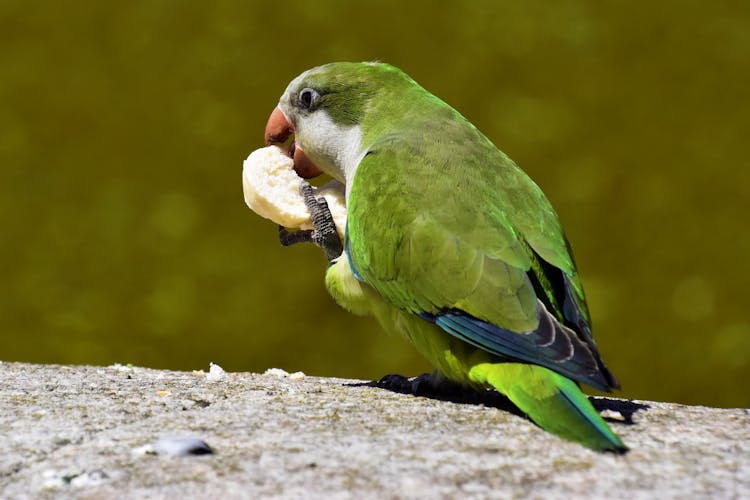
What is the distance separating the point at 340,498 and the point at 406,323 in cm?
104

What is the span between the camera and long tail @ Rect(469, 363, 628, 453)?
2.13m

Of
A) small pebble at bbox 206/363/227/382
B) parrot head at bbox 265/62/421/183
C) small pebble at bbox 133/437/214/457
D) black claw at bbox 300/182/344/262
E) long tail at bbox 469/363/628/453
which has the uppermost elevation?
parrot head at bbox 265/62/421/183

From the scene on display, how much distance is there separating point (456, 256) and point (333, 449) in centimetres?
70

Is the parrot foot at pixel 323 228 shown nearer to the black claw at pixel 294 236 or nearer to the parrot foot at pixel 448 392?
the black claw at pixel 294 236

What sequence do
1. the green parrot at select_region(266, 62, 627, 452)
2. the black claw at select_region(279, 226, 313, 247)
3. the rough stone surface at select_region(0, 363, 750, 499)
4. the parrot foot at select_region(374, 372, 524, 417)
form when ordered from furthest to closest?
the black claw at select_region(279, 226, 313, 247), the parrot foot at select_region(374, 372, 524, 417), the green parrot at select_region(266, 62, 627, 452), the rough stone surface at select_region(0, 363, 750, 499)

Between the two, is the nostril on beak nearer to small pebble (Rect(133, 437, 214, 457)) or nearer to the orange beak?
the orange beak

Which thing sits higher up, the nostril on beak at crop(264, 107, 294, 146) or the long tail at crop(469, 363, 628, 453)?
the nostril on beak at crop(264, 107, 294, 146)

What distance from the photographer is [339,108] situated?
3293mm

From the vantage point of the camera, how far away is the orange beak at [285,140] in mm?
3467

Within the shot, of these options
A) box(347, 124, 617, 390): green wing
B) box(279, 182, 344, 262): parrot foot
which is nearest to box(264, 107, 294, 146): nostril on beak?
box(279, 182, 344, 262): parrot foot

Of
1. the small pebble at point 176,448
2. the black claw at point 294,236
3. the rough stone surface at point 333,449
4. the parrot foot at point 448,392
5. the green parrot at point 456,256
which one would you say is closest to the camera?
the rough stone surface at point 333,449

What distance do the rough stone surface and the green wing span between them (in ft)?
0.74

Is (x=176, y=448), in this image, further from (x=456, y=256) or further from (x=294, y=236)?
(x=294, y=236)

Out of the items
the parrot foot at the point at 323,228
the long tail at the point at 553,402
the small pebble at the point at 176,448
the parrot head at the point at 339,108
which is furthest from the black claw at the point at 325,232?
the small pebble at the point at 176,448
